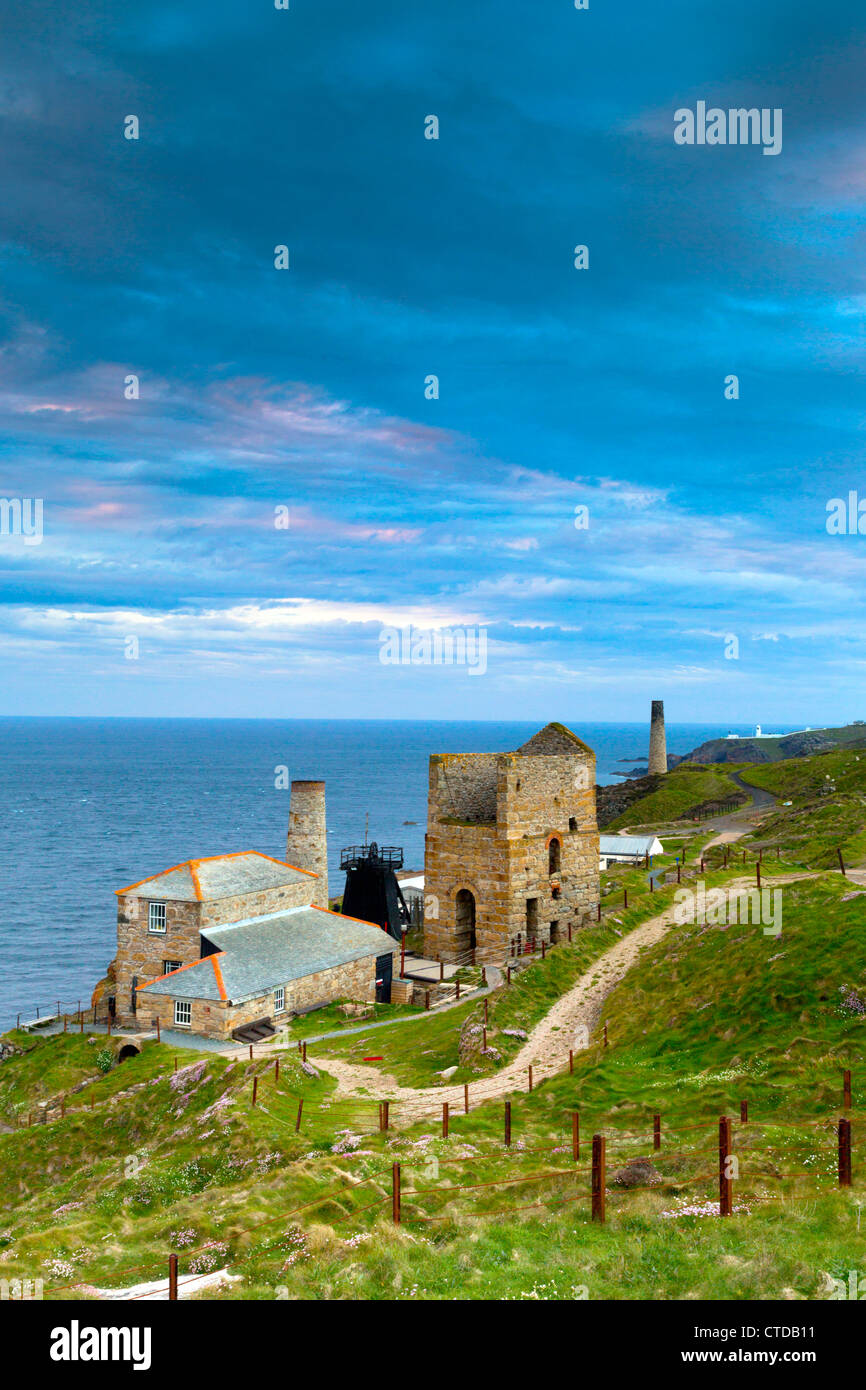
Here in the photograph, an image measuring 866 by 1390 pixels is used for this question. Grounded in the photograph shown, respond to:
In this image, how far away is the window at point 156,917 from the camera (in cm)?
4666

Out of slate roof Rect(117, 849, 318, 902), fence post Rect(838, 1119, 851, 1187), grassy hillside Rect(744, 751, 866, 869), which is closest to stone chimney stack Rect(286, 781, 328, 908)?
slate roof Rect(117, 849, 318, 902)

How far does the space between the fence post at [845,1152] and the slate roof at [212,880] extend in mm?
35650

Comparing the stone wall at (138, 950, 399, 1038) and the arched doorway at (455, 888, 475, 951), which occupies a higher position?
the arched doorway at (455, 888, 475, 951)

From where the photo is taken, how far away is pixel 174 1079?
32812 millimetres

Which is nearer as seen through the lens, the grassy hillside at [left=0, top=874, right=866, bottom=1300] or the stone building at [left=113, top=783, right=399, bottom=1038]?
the grassy hillside at [left=0, top=874, right=866, bottom=1300]

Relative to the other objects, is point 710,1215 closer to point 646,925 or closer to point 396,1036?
point 396,1036

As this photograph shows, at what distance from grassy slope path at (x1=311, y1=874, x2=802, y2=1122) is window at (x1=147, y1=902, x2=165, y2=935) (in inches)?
588

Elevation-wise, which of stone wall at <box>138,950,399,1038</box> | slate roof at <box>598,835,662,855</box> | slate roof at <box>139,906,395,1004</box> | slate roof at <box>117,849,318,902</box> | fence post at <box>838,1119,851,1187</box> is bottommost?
stone wall at <box>138,950,399,1038</box>

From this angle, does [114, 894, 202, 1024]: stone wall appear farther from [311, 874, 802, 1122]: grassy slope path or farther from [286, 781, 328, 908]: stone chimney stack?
[311, 874, 802, 1122]: grassy slope path

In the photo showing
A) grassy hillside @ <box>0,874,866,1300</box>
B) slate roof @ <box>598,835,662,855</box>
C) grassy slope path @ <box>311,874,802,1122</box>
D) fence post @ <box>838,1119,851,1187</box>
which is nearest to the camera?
grassy hillside @ <box>0,874,866,1300</box>

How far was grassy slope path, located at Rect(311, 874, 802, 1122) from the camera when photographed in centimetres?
2820

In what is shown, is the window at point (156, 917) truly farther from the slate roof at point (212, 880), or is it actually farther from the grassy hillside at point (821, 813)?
the grassy hillside at point (821, 813)

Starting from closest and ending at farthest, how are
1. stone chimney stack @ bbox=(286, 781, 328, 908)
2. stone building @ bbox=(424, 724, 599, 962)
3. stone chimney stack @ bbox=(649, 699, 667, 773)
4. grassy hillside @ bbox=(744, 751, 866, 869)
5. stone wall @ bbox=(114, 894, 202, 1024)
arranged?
stone wall @ bbox=(114, 894, 202, 1024) < stone building @ bbox=(424, 724, 599, 962) < grassy hillside @ bbox=(744, 751, 866, 869) < stone chimney stack @ bbox=(286, 781, 328, 908) < stone chimney stack @ bbox=(649, 699, 667, 773)
